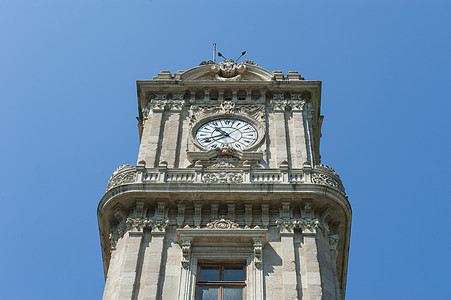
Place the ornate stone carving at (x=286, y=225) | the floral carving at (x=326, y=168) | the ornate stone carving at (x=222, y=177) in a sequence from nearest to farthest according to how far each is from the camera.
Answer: the ornate stone carving at (x=286, y=225) → the ornate stone carving at (x=222, y=177) → the floral carving at (x=326, y=168)

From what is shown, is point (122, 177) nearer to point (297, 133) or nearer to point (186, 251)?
point (186, 251)

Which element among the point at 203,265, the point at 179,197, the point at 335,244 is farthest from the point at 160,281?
the point at 335,244

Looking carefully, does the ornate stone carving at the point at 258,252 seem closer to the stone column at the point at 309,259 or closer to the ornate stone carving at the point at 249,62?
the stone column at the point at 309,259

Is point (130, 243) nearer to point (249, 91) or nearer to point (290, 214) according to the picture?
point (290, 214)

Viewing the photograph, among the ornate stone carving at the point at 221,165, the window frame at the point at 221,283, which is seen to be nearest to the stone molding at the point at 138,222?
the window frame at the point at 221,283

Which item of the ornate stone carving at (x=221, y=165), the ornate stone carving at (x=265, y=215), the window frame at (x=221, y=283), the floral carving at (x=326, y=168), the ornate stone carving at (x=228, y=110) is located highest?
the ornate stone carving at (x=228, y=110)

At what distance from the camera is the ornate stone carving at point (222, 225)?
111 feet

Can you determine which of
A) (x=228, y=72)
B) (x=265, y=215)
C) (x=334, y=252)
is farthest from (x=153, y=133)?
(x=334, y=252)

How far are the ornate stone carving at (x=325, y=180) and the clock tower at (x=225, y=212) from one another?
0.06 m

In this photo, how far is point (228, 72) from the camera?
44844 mm

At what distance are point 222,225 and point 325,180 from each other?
16.5ft

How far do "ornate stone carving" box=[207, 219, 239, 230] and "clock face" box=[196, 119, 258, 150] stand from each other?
6405mm

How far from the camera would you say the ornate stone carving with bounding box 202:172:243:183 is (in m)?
35.6

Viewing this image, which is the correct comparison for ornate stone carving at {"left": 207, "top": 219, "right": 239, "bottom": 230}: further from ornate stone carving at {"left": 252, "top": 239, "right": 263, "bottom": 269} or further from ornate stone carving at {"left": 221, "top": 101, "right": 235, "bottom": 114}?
ornate stone carving at {"left": 221, "top": 101, "right": 235, "bottom": 114}
